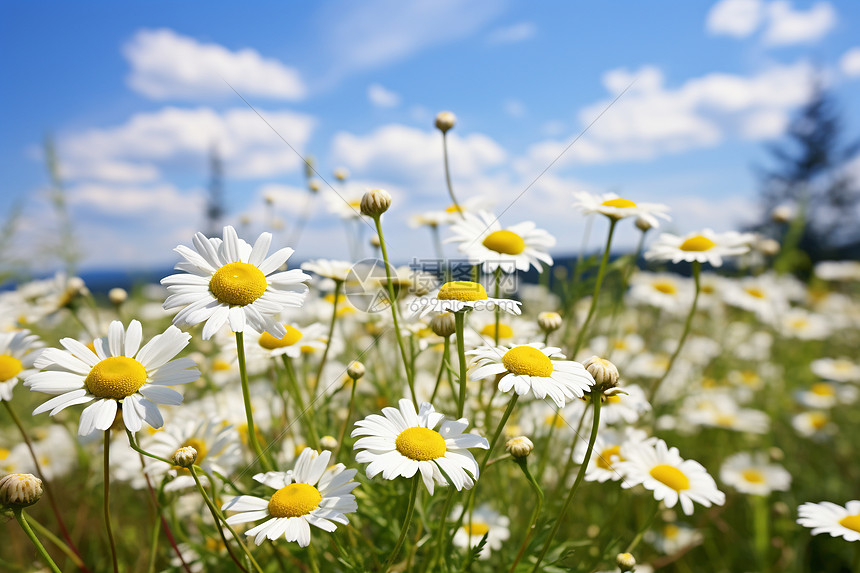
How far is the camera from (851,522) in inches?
43.4

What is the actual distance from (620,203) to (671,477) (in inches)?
29.1

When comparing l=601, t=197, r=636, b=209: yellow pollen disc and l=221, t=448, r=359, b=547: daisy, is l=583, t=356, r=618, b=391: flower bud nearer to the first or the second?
l=221, t=448, r=359, b=547: daisy

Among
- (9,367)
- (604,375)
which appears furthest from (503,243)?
(9,367)

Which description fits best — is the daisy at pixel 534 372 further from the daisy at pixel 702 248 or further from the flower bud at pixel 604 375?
the daisy at pixel 702 248

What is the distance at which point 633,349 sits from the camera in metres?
2.91

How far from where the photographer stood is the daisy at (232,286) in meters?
0.83

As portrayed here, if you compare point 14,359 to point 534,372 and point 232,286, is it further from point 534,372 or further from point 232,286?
point 534,372

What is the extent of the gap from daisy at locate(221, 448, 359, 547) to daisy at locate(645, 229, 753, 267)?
3.82 ft

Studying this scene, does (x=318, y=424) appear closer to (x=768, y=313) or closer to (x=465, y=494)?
(x=465, y=494)

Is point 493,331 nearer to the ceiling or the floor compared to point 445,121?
nearer to the floor

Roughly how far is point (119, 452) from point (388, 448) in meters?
1.09

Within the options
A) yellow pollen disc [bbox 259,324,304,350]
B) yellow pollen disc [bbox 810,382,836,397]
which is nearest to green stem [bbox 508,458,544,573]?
yellow pollen disc [bbox 259,324,304,350]

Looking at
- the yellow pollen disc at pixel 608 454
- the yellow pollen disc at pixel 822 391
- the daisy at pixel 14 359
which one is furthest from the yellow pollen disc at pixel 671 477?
the yellow pollen disc at pixel 822 391

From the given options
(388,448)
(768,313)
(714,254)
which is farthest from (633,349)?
(388,448)
